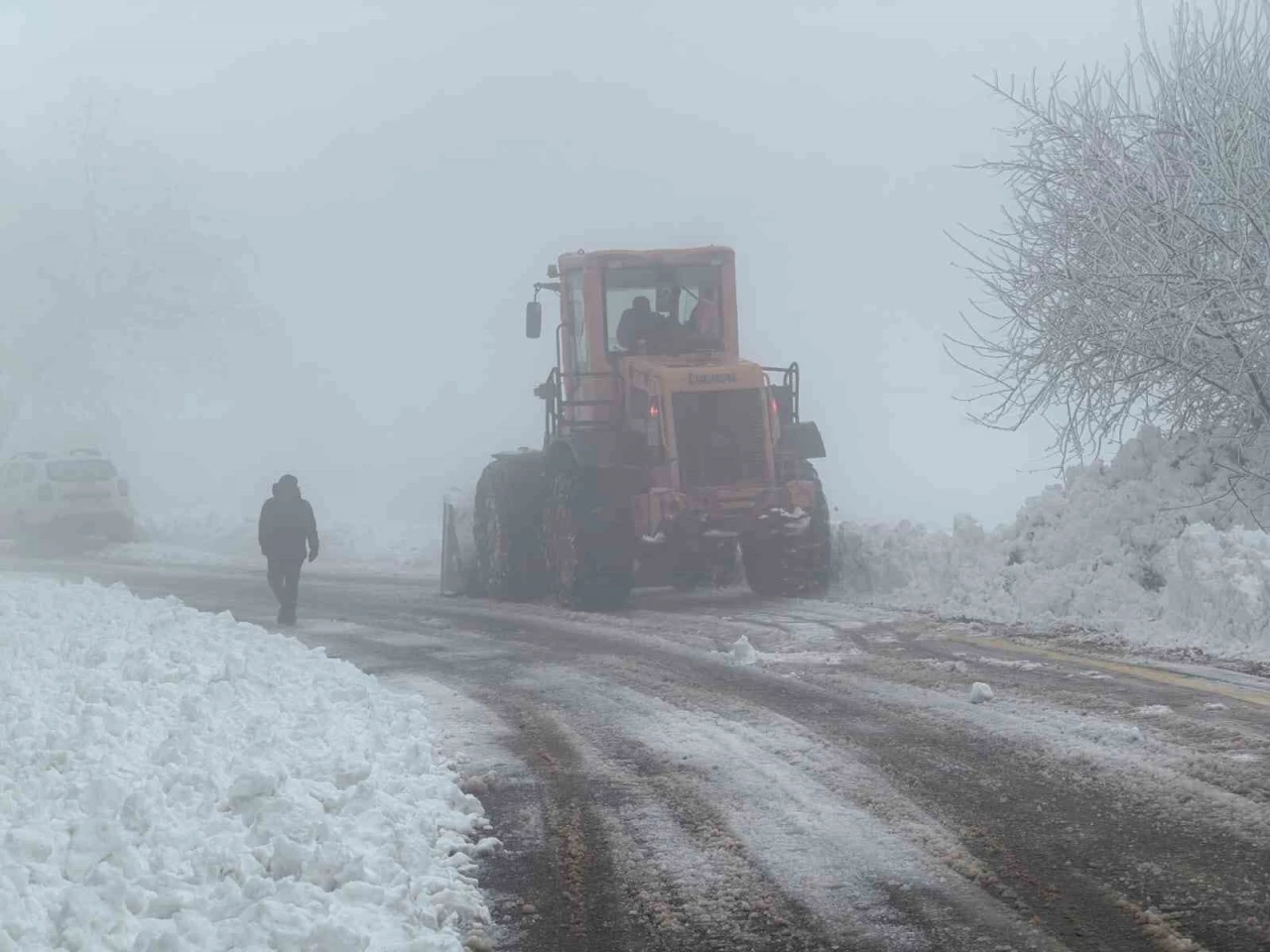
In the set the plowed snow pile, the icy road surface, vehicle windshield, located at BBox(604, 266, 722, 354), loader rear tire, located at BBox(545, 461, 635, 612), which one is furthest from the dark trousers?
the plowed snow pile

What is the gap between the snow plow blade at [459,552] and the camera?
1789 centimetres

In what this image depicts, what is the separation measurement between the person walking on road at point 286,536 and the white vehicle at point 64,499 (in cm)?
1543

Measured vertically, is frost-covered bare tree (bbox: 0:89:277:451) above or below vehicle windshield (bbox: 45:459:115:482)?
above

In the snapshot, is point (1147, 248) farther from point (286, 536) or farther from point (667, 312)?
point (286, 536)

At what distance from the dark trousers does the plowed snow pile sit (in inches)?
225

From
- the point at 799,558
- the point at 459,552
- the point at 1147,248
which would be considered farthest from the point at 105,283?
the point at 1147,248

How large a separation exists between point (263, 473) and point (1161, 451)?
173 ft

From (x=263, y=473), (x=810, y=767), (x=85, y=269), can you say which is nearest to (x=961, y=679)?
(x=810, y=767)

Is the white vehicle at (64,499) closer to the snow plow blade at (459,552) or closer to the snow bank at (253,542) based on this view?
the snow bank at (253,542)

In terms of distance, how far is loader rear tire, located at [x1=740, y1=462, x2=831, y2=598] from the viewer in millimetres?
14977

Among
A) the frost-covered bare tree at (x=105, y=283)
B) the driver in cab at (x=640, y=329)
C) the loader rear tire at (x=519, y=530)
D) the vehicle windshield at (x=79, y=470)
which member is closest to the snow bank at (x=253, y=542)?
the vehicle windshield at (x=79, y=470)

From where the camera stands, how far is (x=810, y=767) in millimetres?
6914

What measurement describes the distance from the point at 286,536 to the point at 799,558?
528 cm

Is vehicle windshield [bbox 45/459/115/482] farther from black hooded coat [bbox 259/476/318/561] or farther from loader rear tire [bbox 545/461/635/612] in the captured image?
loader rear tire [bbox 545/461/635/612]
